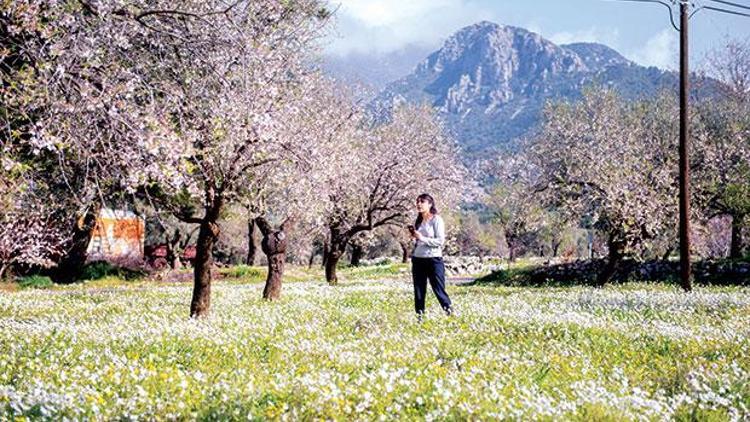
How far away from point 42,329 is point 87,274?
30362 millimetres

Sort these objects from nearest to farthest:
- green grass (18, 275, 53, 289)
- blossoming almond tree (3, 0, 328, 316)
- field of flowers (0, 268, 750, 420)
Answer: field of flowers (0, 268, 750, 420), blossoming almond tree (3, 0, 328, 316), green grass (18, 275, 53, 289)

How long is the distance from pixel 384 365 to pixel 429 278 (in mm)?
6970

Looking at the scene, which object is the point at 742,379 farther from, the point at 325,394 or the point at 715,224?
the point at 715,224

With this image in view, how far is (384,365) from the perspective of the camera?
7215mm

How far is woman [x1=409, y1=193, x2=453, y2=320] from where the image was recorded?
1403 cm

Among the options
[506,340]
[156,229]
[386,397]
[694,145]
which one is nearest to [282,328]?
[506,340]

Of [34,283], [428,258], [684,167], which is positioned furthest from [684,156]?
[34,283]

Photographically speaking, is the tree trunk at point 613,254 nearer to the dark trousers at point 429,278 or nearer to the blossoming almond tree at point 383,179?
the blossoming almond tree at point 383,179

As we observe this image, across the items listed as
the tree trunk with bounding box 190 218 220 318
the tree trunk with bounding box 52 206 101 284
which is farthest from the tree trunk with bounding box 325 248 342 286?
the tree trunk with bounding box 190 218 220 318

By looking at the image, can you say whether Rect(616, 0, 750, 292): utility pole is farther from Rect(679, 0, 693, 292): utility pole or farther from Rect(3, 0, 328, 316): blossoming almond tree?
Rect(3, 0, 328, 316): blossoming almond tree

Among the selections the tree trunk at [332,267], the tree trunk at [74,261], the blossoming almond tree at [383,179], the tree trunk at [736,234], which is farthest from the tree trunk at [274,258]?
the tree trunk at [736,234]

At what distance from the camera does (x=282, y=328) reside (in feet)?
39.5

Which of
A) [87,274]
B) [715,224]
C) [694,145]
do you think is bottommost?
[87,274]

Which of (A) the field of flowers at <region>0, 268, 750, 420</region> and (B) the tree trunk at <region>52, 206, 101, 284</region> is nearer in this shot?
(A) the field of flowers at <region>0, 268, 750, 420</region>
